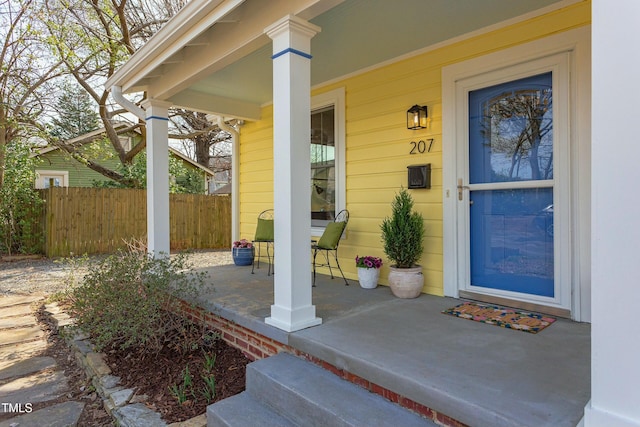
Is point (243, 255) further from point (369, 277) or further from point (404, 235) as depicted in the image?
point (404, 235)

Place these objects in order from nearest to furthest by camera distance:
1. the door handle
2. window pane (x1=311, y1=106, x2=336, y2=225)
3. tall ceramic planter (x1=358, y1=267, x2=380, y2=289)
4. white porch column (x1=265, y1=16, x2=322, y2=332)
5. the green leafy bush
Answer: white porch column (x1=265, y1=16, x2=322, y2=332) < the green leafy bush < the door handle < tall ceramic planter (x1=358, y1=267, x2=380, y2=289) < window pane (x1=311, y1=106, x2=336, y2=225)

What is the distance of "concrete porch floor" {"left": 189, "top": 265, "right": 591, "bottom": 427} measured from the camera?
1565mm

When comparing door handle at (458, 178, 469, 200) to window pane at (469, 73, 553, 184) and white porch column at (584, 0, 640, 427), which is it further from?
white porch column at (584, 0, 640, 427)

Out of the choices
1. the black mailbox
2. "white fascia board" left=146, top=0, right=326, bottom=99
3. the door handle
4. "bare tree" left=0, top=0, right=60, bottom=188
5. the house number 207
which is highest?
"bare tree" left=0, top=0, right=60, bottom=188

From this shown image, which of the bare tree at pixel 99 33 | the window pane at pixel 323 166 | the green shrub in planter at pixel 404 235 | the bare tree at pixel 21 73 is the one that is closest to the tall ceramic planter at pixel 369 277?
the green shrub in planter at pixel 404 235

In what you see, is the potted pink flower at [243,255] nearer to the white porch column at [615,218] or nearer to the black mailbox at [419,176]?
the black mailbox at [419,176]

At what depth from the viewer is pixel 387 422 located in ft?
5.55

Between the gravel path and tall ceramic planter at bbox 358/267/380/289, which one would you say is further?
the gravel path

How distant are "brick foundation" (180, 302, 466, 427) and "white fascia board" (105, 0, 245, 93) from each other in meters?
2.36

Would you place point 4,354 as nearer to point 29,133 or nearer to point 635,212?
point 635,212

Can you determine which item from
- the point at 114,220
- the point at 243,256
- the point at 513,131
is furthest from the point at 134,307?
the point at 114,220

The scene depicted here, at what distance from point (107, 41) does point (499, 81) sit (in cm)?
926

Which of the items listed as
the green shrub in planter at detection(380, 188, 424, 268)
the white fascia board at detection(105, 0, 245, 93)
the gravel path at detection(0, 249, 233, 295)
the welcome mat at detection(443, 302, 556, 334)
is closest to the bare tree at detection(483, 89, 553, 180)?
the green shrub in planter at detection(380, 188, 424, 268)

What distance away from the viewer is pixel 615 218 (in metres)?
1.25
